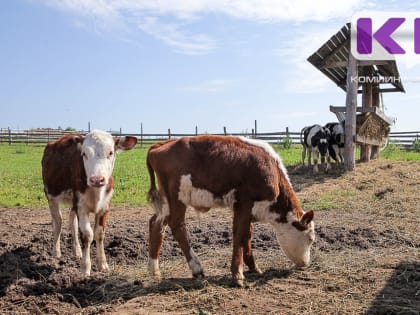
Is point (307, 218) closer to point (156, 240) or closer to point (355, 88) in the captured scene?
point (156, 240)

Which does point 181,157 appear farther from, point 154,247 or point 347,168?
point 347,168

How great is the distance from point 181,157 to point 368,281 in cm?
267

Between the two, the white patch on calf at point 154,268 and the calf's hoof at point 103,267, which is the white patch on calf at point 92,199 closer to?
the calf's hoof at point 103,267

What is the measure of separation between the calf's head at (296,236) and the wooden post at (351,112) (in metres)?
9.59

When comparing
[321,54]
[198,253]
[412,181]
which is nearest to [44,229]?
[198,253]

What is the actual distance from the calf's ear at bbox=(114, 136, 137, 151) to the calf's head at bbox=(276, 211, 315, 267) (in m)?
2.44

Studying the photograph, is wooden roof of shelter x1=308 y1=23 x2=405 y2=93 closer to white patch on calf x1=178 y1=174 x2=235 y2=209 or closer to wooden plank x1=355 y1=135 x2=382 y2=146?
wooden plank x1=355 y1=135 x2=382 y2=146

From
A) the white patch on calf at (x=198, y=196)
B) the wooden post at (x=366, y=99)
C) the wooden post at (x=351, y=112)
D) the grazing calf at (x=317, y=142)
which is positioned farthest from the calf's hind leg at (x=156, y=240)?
the wooden post at (x=366, y=99)

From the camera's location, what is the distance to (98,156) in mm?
6016

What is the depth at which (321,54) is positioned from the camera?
52.4 feet

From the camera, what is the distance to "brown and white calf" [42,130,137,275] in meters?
6.02

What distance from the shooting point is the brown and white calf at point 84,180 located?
6.02m

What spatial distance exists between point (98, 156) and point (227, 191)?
1783mm

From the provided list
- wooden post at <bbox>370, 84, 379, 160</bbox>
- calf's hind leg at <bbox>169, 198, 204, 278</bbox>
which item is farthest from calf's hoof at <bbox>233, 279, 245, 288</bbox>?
wooden post at <bbox>370, 84, 379, 160</bbox>
